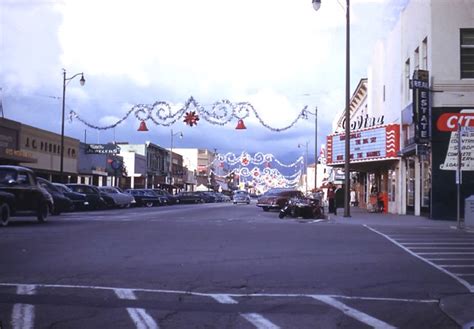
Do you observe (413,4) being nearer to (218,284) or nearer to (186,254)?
(186,254)

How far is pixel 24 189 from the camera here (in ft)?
67.9

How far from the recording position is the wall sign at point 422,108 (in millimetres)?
27125

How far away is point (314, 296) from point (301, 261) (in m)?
3.62

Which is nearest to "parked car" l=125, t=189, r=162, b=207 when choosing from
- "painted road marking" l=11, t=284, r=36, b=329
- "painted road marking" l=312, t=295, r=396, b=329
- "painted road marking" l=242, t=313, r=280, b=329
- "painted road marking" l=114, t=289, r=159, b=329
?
"painted road marking" l=114, t=289, r=159, b=329

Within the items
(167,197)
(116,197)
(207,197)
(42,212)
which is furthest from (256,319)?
(207,197)

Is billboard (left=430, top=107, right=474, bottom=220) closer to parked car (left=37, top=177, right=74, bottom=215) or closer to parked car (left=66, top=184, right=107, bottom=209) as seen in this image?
parked car (left=37, top=177, right=74, bottom=215)

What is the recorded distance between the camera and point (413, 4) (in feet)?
105

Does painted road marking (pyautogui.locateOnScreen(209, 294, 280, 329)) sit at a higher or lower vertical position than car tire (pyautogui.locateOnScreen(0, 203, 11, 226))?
lower

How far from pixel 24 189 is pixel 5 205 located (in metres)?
1.26

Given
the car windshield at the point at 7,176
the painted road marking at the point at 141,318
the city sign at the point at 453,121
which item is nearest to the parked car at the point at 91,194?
the car windshield at the point at 7,176

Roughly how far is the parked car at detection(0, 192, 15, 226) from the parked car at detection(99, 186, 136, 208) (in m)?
20.1

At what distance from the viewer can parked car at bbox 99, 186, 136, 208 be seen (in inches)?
1603

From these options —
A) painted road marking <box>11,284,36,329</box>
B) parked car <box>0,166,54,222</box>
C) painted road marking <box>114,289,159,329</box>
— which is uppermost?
parked car <box>0,166,54,222</box>

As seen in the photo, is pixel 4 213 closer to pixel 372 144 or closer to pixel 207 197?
pixel 372 144
